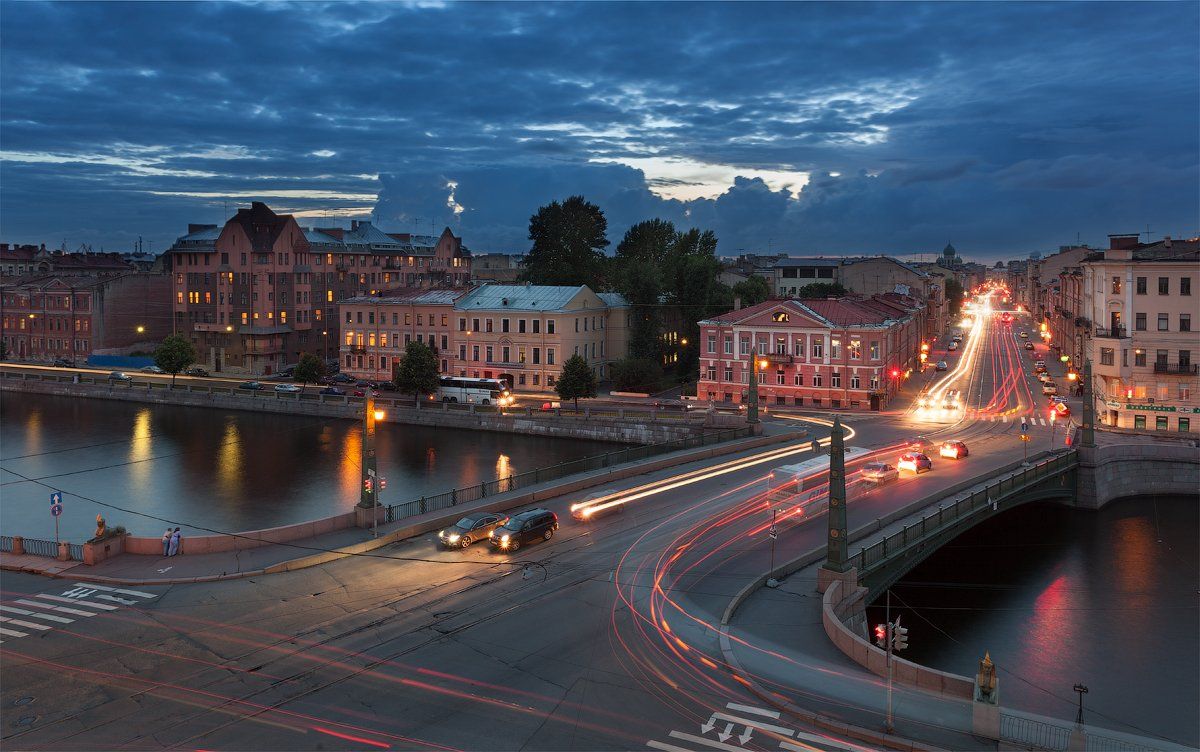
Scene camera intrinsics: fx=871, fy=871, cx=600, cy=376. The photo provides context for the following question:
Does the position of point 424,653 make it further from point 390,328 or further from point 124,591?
point 390,328

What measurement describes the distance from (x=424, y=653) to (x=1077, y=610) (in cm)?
2603

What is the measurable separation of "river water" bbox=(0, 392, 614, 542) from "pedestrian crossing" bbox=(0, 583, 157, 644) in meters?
15.2

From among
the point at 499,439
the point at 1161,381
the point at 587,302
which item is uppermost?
the point at 587,302

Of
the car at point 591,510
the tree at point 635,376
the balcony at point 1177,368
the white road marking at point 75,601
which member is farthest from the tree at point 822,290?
the white road marking at point 75,601

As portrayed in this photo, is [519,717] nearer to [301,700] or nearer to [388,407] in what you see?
[301,700]

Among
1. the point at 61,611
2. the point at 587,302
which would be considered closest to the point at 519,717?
the point at 61,611

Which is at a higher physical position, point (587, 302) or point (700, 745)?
point (587, 302)

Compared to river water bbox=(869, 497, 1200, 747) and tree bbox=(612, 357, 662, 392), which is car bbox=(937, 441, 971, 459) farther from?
tree bbox=(612, 357, 662, 392)

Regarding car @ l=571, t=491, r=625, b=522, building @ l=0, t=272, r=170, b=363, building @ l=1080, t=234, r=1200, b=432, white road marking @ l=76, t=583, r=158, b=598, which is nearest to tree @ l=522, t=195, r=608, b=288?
building @ l=0, t=272, r=170, b=363

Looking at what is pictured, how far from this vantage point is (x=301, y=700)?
17.8m

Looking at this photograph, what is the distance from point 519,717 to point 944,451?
114 ft

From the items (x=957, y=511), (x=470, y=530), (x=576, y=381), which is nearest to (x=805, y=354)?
(x=576, y=381)

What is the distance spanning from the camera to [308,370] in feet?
258

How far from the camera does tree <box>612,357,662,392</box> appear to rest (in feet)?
246
